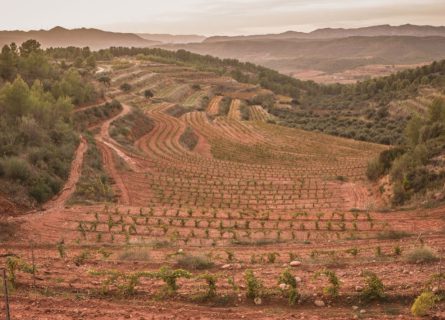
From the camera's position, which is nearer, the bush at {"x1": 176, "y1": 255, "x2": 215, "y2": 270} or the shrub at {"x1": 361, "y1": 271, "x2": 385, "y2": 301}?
the shrub at {"x1": 361, "y1": 271, "x2": 385, "y2": 301}

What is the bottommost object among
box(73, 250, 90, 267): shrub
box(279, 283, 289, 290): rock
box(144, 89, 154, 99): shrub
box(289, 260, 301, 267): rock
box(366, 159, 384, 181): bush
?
box(366, 159, 384, 181): bush

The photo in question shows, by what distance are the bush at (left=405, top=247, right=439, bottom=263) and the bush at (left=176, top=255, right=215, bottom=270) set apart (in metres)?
6.27

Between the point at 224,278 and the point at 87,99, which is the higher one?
the point at 87,99

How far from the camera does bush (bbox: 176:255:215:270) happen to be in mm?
14641

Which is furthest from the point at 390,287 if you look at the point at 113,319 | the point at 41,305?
the point at 41,305

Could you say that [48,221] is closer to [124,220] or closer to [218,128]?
[124,220]

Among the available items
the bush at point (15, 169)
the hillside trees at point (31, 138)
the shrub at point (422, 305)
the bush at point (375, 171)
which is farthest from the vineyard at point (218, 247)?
the bush at point (15, 169)

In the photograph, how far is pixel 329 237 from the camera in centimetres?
2023

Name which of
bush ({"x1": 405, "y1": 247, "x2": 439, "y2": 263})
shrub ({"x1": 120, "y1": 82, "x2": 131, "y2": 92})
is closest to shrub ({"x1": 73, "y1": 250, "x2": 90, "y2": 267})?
bush ({"x1": 405, "y1": 247, "x2": 439, "y2": 263})

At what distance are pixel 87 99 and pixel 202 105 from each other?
48.2 meters

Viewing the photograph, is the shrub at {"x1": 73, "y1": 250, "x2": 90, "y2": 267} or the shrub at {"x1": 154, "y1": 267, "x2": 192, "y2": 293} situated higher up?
Result: the shrub at {"x1": 154, "y1": 267, "x2": 192, "y2": 293}

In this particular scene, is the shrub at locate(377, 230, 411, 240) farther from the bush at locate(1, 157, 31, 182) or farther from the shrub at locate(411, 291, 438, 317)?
the bush at locate(1, 157, 31, 182)

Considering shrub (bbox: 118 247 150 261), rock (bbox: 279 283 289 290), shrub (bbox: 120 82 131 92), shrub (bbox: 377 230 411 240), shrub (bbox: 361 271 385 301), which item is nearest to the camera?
shrub (bbox: 361 271 385 301)

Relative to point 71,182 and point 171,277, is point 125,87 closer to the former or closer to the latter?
point 71,182
